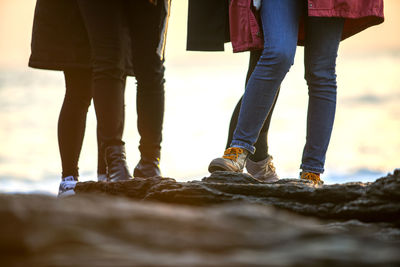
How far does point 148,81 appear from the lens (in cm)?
330

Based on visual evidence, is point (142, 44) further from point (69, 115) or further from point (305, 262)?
point (305, 262)

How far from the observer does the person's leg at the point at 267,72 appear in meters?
2.99

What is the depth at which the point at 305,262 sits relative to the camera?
69cm

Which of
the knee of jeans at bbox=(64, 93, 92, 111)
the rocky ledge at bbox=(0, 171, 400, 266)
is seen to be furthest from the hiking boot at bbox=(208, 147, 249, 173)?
the rocky ledge at bbox=(0, 171, 400, 266)

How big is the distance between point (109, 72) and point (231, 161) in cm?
82

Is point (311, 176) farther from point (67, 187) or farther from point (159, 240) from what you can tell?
point (159, 240)

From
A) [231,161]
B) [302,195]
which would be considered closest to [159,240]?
[302,195]

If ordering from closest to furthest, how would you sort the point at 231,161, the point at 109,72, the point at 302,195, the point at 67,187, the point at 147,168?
the point at 302,195 → the point at 231,161 → the point at 109,72 → the point at 67,187 → the point at 147,168

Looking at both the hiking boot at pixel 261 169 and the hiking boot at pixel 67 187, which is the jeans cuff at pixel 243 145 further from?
the hiking boot at pixel 67 187

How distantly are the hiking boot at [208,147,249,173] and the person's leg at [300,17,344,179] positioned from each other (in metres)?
0.43

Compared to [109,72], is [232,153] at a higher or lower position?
lower

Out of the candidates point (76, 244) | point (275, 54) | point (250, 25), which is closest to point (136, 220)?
point (76, 244)

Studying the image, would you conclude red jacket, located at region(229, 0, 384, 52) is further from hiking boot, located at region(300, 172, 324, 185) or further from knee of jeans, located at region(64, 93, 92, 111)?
knee of jeans, located at region(64, 93, 92, 111)

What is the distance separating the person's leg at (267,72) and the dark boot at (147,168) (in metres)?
0.52
